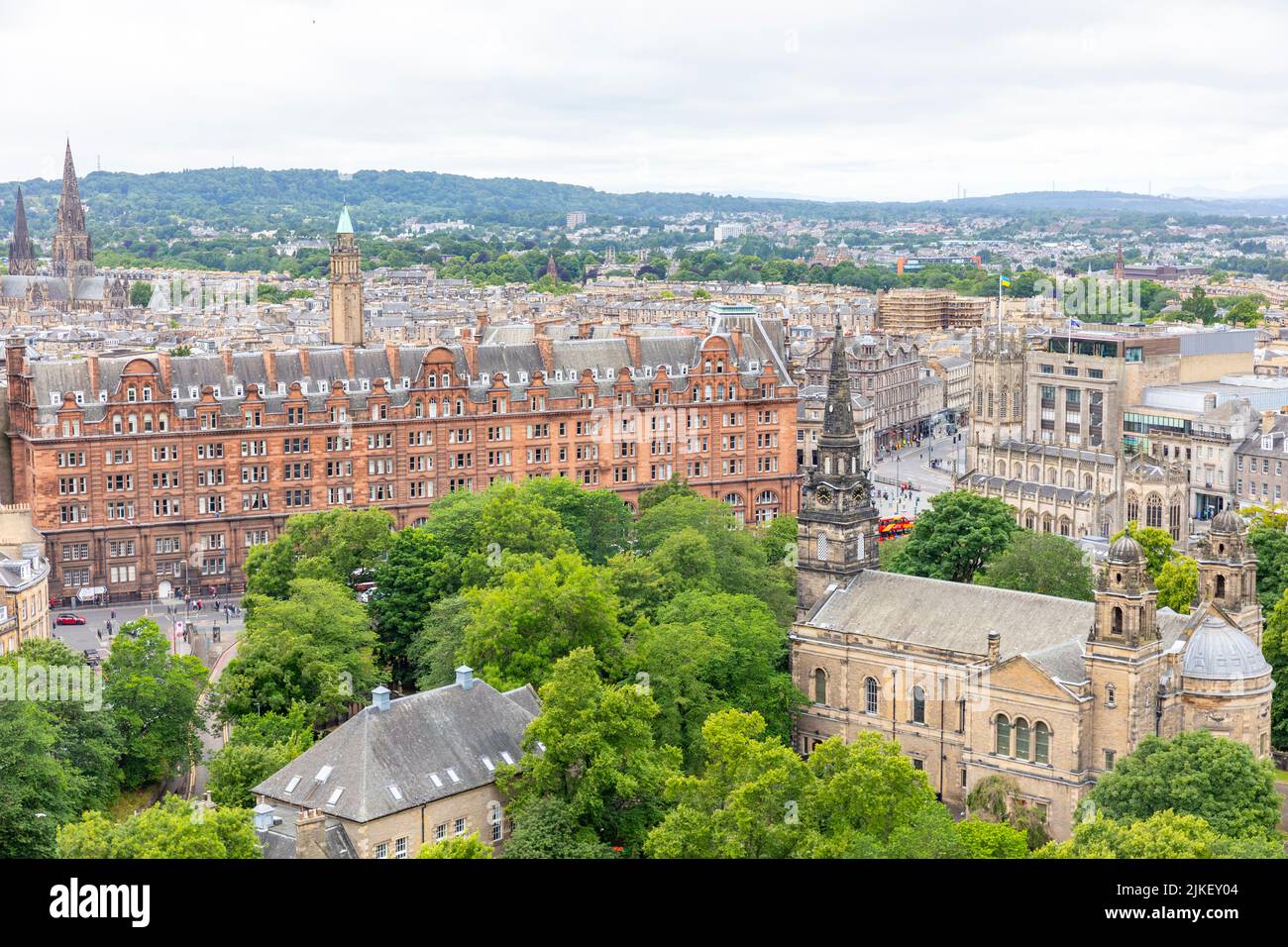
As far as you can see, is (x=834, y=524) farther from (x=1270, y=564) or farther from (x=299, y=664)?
(x=1270, y=564)

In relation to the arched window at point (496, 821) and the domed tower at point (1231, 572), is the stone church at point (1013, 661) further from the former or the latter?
the arched window at point (496, 821)

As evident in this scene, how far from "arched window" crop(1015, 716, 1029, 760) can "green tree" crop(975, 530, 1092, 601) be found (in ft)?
68.0

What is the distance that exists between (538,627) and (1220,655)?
3109 centimetres

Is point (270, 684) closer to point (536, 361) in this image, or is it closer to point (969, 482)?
point (536, 361)

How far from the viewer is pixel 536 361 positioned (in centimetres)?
14525

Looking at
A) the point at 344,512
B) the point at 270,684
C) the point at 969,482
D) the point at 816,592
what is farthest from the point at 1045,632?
the point at 969,482

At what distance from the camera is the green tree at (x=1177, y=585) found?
99.4m

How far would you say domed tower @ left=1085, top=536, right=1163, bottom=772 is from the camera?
7531cm

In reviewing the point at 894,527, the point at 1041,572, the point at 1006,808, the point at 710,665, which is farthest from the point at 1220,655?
the point at 894,527

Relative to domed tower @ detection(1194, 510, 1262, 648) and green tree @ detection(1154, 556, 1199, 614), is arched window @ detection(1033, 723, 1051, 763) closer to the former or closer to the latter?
domed tower @ detection(1194, 510, 1262, 648)

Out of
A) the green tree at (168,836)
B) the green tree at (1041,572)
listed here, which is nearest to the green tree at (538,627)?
the green tree at (168,836)

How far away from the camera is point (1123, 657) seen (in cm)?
7562

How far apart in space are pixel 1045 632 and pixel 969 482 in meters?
81.6

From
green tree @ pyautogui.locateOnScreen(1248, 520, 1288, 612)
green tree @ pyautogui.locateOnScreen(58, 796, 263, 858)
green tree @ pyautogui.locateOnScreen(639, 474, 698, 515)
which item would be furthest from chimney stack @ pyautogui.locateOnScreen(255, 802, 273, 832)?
green tree @ pyautogui.locateOnScreen(639, 474, 698, 515)
